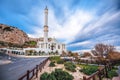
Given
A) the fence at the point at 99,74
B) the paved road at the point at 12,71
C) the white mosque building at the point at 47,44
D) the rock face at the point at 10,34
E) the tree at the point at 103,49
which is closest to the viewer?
the fence at the point at 99,74

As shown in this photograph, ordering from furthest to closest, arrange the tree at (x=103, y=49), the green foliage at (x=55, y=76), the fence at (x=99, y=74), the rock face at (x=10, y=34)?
1. the tree at (x=103, y=49)
2. the green foliage at (x=55, y=76)
3. the rock face at (x=10, y=34)
4. the fence at (x=99, y=74)

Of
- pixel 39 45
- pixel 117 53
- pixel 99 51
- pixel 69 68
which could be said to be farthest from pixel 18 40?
pixel 39 45

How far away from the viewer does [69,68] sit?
6.98m

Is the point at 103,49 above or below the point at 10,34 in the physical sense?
below

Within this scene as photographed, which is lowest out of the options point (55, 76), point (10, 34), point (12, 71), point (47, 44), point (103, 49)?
point (55, 76)

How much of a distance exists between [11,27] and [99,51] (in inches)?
197

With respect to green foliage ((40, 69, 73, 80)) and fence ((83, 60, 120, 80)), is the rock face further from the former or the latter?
fence ((83, 60, 120, 80))

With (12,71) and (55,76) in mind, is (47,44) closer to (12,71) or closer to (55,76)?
(12,71)

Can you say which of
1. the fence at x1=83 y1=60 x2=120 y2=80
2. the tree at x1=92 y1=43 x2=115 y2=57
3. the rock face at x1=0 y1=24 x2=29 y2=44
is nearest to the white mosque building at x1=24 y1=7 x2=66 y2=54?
the tree at x1=92 y1=43 x2=115 y2=57

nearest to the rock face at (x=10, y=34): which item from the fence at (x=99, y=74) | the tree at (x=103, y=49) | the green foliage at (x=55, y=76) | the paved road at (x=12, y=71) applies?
the paved road at (x=12, y=71)

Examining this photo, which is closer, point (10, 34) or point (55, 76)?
point (10, 34)

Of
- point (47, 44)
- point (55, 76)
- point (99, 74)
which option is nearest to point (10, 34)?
point (55, 76)

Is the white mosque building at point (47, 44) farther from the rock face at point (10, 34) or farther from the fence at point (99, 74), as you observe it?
the rock face at point (10, 34)

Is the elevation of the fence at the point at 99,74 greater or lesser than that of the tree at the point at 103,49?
lesser
